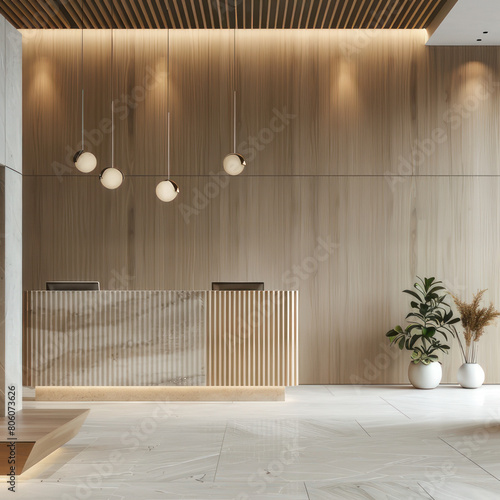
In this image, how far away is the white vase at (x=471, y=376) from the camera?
297 inches

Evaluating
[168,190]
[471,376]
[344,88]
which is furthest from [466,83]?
[168,190]

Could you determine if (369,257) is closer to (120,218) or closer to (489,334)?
(489,334)

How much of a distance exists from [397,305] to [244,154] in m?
2.59

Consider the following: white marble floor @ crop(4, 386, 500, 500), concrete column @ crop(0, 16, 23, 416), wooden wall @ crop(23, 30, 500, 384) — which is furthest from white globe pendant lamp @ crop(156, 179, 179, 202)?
concrete column @ crop(0, 16, 23, 416)

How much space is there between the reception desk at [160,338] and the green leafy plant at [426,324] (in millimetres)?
1712

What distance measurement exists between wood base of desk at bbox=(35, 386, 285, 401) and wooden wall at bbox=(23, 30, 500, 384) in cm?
145

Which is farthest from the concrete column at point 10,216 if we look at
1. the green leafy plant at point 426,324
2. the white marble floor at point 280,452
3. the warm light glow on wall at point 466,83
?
the warm light glow on wall at point 466,83

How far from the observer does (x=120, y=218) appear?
26.2 ft

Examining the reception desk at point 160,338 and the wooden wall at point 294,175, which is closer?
the reception desk at point 160,338

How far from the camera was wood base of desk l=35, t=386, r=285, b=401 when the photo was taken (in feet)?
21.8

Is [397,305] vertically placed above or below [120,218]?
below

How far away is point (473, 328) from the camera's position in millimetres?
7520

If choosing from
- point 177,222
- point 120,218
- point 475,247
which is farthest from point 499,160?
point 120,218

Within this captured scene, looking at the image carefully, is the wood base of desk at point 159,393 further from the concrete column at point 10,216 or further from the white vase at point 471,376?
the white vase at point 471,376
